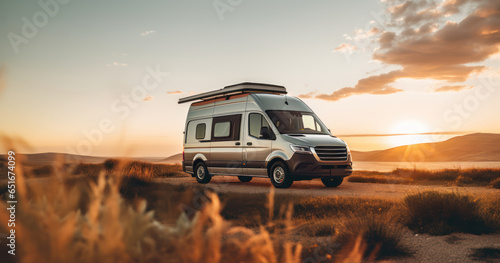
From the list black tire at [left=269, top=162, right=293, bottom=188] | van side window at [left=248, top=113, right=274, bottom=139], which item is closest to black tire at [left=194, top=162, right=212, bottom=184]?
van side window at [left=248, top=113, right=274, bottom=139]

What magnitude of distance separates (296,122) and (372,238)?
8.25 meters

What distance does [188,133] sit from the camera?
16734 mm

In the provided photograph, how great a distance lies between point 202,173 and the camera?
15641 millimetres

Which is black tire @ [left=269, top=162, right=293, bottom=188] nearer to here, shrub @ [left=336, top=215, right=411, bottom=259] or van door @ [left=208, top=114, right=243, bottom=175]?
van door @ [left=208, top=114, right=243, bottom=175]

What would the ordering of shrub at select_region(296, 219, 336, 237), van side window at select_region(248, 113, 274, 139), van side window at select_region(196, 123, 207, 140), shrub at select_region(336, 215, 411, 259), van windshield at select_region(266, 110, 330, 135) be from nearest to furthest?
shrub at select_region(336, 215, 411, 259) < shrub at select_region(296, 219, 336, 237) < van windshield at select_region(266, 110, 330, 135) < van side window at select_region(248, 113, 274, 139) < van side window at select_region(196, 123, 207, 140)

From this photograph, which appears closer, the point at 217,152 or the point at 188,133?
the point at 217,152

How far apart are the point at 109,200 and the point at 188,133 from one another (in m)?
14.0

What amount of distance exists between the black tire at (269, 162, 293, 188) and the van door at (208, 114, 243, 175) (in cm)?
143

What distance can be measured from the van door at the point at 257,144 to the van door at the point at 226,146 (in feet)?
1.16

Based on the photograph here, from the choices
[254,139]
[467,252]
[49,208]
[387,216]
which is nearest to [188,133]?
[254,139]

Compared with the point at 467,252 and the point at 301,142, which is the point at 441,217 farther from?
the point at 301,142

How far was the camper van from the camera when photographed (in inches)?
478

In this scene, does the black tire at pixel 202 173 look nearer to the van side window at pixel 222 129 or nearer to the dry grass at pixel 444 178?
the van side window at pixel 222 129

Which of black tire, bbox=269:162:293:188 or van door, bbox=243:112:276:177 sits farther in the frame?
van door, bbox=243:112:276:177
